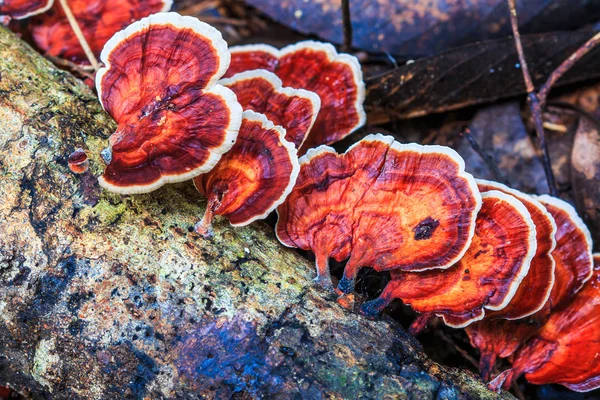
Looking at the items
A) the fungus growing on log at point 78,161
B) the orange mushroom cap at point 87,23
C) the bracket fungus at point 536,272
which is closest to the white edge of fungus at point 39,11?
the orange mushroom cap at point 87,23

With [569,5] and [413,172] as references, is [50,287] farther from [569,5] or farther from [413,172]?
[569,5]

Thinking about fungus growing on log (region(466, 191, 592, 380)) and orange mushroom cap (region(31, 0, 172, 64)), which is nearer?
fungus growing on log (region(466, 191, 592, 380))

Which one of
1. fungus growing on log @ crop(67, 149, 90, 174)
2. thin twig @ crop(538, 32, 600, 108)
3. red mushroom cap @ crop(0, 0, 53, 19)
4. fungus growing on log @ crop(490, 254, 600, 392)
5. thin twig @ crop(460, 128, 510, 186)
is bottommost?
fungus growing on log @ crop(490, 254, 600, 392)

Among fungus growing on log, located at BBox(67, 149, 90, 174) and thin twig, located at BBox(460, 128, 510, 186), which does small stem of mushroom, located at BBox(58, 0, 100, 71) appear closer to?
fungus growing on log, located at BBox(67, 149, 90, 174)

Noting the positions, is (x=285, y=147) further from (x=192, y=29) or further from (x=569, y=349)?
(x=569, y=349)

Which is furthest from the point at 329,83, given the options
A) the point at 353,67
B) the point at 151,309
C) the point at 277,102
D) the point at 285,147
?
the point at 151,309

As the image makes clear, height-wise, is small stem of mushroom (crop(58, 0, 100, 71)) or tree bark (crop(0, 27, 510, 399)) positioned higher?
small stem of mushroom (crop(58, 0, 100, 71))

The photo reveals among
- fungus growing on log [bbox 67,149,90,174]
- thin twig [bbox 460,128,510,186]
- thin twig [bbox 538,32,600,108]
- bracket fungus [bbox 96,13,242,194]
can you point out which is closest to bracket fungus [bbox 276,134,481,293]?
bracket fungus [bbox 96,13,242,194]
